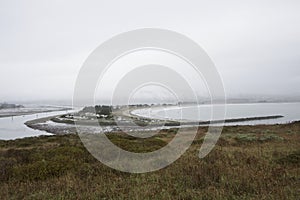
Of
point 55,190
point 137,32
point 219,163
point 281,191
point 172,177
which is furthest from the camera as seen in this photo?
point 137,32

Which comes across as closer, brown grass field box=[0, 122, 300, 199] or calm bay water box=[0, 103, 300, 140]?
brown grass field box=[0, 122, 300, 199]

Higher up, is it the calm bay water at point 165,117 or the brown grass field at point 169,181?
the brown grass field at point 169,181

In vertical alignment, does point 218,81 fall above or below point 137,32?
below

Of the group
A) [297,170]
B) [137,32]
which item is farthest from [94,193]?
[137,32]

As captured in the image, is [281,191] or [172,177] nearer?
[281,191]

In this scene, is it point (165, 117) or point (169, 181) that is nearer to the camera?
point (169, 181)

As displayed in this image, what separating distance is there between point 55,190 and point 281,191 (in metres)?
5.64

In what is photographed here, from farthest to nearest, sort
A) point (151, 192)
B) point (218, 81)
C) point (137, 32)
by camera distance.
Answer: point (137, 32) → point (218, 81) → point (151, 192)

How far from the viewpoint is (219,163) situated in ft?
28.9

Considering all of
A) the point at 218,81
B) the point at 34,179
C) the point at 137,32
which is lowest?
the point at 34,179

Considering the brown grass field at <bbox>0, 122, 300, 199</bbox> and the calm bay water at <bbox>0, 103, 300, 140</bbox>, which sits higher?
the brown grass field at <bbox>0, 122, 300, 199</bbox>

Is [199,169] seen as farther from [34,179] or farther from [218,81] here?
[34,179]

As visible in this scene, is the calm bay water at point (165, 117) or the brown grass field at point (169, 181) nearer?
the brown grass field at point (169, 181)

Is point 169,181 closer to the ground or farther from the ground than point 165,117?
farther from the ground
